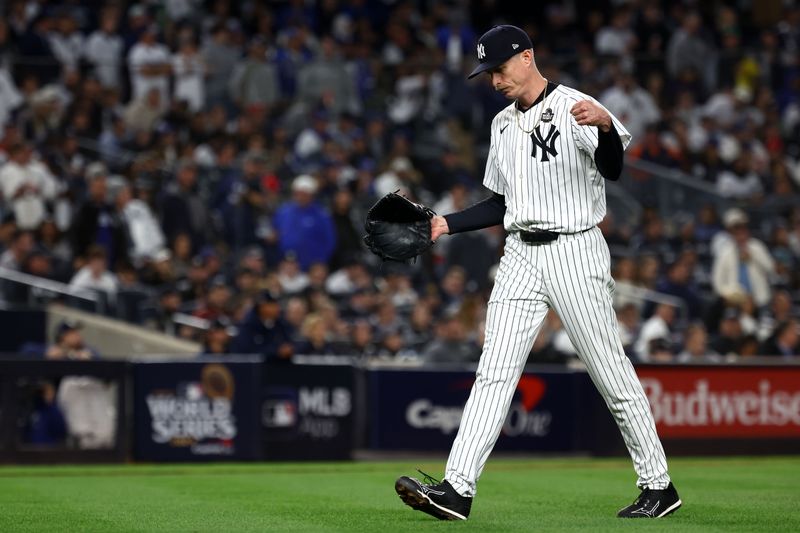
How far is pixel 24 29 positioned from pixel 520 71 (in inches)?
567

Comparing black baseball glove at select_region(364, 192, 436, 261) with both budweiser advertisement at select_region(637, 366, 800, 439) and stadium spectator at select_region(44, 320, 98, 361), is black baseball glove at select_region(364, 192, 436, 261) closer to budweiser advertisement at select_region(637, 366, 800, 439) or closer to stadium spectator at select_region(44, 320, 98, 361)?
stadium spectator at select_region(44, 320, 98, 361)

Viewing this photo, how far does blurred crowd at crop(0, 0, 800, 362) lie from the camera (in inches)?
669

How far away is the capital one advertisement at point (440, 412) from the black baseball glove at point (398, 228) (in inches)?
293

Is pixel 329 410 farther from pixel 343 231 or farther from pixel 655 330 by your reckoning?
pixel 343 231

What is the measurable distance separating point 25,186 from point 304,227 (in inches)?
138

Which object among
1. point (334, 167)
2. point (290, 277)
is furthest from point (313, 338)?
point (334, 167)

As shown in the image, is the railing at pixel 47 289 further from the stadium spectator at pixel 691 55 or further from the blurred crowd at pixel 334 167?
the stadium spectator at pixel 691 55

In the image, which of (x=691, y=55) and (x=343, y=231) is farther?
(x=691, y=55)

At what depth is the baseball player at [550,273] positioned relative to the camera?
23.6ft

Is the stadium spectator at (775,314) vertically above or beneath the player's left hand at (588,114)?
beneath

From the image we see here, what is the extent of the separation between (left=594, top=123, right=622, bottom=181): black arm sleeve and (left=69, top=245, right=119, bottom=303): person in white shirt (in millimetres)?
10283

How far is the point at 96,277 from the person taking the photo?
16734 mm

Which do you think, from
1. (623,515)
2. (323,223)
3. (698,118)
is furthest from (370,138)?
(623,515)

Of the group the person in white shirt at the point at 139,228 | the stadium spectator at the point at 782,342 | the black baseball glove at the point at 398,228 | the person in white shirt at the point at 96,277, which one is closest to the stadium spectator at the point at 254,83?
the person in white shirt at the point at 139,228
